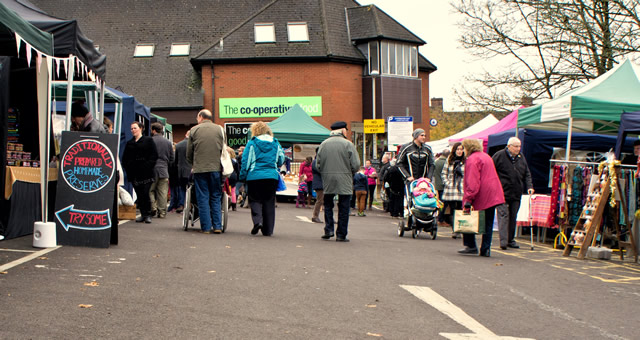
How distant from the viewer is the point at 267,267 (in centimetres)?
835

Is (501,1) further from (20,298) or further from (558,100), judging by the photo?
(20,298)

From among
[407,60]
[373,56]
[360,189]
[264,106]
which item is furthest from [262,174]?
[407,60]

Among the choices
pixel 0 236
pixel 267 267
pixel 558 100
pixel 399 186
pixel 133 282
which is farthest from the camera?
pixel 399 186

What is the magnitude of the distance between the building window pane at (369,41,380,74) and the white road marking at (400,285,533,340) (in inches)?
1341

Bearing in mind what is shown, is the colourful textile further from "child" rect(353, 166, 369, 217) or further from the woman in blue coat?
"child" rect(353, 166, 369, 217)

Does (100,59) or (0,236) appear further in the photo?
(100,59)

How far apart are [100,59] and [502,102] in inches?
906

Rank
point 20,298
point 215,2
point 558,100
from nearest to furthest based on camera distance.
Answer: point 20,298 → point 558,100 → point 215,2

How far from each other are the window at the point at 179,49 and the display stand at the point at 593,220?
1349 inches

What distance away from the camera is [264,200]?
12391 millimetres

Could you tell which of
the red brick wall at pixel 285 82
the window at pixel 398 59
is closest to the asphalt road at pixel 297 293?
the red brick wall at pixel 285 82

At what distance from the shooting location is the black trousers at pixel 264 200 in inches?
485

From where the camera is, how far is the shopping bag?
36.0 ft

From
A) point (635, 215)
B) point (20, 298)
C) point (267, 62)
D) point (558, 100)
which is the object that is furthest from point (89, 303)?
point (267, 62)
